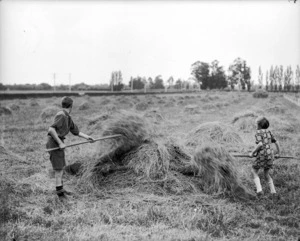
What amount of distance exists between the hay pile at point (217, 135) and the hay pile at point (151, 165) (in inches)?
94.3

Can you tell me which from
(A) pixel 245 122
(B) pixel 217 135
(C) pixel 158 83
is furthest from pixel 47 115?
(C) pixel 158 83

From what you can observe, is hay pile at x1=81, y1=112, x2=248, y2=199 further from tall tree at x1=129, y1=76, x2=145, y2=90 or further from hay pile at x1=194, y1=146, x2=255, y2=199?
tall tree at x1=129, y1=76, x2=145, y2=90

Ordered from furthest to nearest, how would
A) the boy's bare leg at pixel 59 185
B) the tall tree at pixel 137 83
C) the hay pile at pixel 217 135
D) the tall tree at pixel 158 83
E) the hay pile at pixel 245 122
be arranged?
the tall tree at pixel 158 83 → the tall tree at pixel 137 83 → the hay pile at pixel 245 122 → the hay pile at pixel 217 135 → the boy's bare leg at pixel 59 185

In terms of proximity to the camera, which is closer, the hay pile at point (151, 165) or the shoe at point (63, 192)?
the shoe at point (63, 192)

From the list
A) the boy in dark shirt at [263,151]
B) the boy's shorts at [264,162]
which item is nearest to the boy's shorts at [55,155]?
the boy in dark shirt at [263,151]

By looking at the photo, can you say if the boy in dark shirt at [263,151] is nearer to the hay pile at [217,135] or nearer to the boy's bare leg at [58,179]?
the boy's bare leg at [58,179]

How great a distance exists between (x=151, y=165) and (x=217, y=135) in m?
3.81

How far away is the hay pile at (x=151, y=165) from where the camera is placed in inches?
185

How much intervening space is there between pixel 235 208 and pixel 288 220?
62 cm

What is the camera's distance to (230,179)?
4.61 meters

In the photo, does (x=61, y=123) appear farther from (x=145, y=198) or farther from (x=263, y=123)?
(x=263, y=123)

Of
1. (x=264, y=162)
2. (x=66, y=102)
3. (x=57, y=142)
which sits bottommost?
(x=264, y=162)

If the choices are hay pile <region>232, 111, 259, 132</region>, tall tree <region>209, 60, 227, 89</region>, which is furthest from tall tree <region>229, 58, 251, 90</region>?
hay pile <region>232, 111, 259, 132</region>

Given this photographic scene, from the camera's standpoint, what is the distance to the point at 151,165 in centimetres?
506
